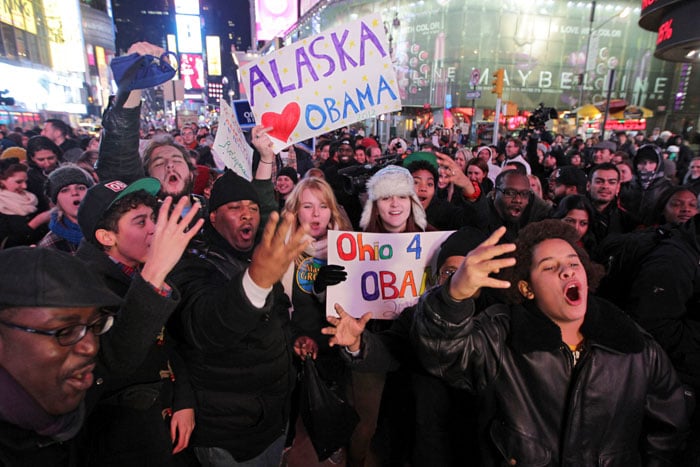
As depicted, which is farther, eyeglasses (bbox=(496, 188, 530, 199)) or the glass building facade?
the glass building facade

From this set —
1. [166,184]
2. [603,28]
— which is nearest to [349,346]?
[166,184]

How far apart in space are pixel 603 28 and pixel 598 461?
4260 cm

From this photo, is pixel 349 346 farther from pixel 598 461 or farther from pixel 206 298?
pixel 598 461

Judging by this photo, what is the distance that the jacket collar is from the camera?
5.64 feet

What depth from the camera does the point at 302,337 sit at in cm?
Answer: 273

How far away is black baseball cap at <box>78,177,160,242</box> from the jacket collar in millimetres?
1971

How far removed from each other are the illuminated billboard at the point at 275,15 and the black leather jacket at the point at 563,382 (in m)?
44.7

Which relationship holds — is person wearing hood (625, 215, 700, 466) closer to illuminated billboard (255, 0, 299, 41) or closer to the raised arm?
the raised arm

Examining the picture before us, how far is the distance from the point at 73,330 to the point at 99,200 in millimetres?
1082

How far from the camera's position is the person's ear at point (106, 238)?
1.98 m

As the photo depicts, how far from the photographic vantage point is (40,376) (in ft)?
3.86

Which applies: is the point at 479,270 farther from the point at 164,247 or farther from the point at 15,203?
the point at 15,203

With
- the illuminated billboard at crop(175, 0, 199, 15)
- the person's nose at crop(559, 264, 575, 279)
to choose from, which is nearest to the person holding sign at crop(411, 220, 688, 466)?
the person's nose at crop(559, 264, 575, 279)

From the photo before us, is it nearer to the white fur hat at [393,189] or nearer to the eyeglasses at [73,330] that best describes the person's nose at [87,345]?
the eyeglasses at [73,330]
